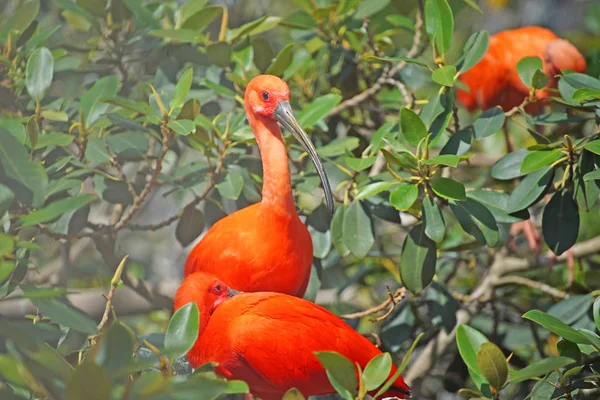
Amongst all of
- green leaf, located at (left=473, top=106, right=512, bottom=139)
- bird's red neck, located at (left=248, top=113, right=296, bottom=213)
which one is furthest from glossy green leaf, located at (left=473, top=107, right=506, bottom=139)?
bird's red neck, located at (left=248, top=113, right=296, bottom=213)

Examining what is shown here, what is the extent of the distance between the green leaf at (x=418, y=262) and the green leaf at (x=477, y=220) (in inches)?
4.8

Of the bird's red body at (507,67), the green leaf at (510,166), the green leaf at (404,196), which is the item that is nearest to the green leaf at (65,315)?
the green leaf at (404,196)

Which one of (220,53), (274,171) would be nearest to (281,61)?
(220,53)

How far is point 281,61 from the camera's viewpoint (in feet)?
8.60

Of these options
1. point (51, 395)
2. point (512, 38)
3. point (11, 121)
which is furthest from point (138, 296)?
point (512, 38)

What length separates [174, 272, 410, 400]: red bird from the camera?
2.00 metres

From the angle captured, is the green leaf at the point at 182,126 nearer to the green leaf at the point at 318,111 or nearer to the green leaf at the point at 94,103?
the green leaf at the point at 94,103

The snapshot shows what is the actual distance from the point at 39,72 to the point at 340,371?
1.34 metres

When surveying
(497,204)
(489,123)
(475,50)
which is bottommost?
(497,204)

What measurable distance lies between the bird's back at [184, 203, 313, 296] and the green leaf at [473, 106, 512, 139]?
0.63 m

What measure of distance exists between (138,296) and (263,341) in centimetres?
134

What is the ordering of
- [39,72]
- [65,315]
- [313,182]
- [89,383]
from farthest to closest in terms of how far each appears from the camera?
[313,182], [39,72], [65,315], [89,383]

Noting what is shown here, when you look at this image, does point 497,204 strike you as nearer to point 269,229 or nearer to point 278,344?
point 269,229

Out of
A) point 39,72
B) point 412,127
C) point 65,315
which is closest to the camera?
point 65,315
